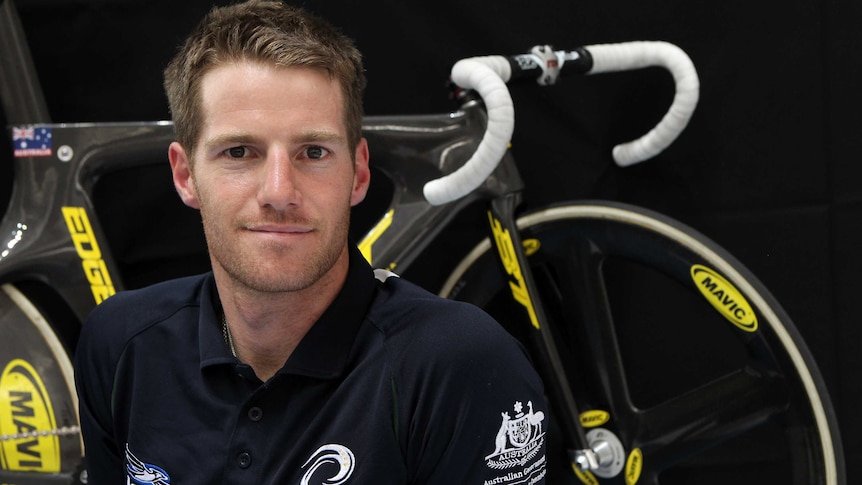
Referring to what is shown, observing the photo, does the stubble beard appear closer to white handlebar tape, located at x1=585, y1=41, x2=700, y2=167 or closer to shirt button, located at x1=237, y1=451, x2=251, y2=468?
shirt button, located at x1=237, y1=451, x2=251, y2=468

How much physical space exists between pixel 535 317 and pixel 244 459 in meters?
0.65

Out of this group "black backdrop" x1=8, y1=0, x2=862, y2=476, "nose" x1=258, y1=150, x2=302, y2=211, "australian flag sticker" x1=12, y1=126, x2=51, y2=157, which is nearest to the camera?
"nose" x1=258, y1=150, x2=302, y2=211

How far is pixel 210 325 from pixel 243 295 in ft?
0.21

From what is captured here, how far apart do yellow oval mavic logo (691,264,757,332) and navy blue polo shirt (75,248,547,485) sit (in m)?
0.59

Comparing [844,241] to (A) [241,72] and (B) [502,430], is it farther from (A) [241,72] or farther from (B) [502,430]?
(A) [241,72]

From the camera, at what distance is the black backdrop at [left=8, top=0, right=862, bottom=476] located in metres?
1.72

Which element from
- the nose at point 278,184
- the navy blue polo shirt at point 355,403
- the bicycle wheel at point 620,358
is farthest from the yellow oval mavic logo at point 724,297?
the nose at point 278,184

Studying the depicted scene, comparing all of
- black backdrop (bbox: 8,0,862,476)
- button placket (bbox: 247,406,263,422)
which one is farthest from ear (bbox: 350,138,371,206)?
black backdrop (bbox: 8,0,862,476)

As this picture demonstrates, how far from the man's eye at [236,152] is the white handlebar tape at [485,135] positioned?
1.56 feet

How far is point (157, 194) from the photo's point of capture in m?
1.76

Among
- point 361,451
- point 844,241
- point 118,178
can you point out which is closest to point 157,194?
point 118,178

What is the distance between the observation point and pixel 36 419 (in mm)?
1542

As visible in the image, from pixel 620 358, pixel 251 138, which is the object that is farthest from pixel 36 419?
pixel 620 358

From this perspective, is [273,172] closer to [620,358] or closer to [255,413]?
[255,413]
